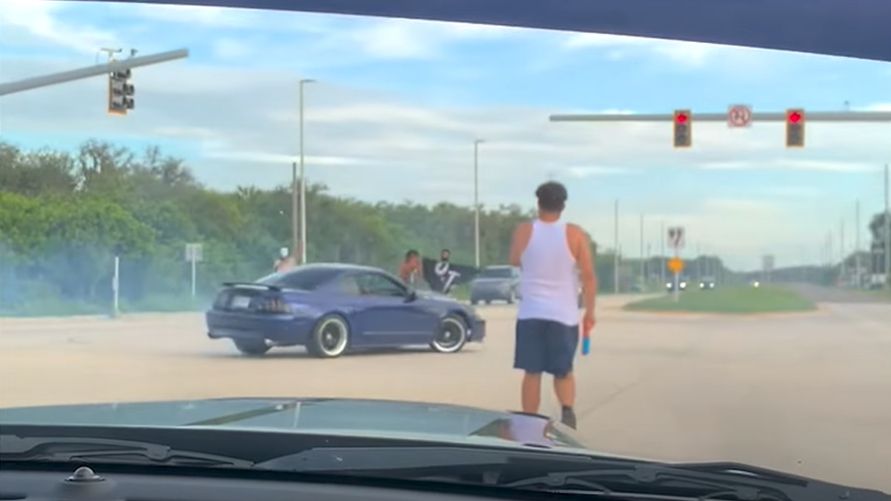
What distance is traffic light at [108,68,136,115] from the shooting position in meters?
10.8

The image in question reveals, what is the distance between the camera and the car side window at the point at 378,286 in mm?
15297

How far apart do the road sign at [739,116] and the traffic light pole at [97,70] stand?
4.59 metres

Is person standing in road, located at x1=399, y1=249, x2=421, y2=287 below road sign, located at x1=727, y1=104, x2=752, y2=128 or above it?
below

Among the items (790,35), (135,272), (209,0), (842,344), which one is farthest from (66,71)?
(842,344)

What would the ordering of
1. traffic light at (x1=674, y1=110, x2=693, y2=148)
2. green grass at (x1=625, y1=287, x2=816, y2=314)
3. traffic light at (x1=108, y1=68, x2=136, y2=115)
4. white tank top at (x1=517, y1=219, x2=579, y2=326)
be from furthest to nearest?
1. green grass at (x1=625, y1=287, x2=816, y2=314)
2. traffic light at (x1=108, y1=68, x2=136, y2=115)
3. traffic light at (x1=674, y1=110, x2=693, y2=148)
4. white tank top at (x1=517, y1=219, x2=579, y2=326)

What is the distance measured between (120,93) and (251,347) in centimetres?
459

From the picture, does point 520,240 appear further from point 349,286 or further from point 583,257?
point 349,286

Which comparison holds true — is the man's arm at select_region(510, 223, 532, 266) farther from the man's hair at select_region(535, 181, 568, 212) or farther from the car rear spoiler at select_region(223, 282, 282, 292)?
the car rear spoiler at select_region(223, 282, 282, 292)

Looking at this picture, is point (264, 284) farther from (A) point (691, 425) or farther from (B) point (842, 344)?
(B) point (842, 344)

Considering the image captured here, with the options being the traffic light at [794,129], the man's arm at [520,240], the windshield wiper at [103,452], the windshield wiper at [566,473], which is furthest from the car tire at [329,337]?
the windshield wiper at [566,473]

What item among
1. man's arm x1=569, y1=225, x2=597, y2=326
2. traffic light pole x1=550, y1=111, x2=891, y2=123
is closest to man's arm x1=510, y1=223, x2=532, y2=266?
man's arm x1=569, y1=225, x2=597, y2=326

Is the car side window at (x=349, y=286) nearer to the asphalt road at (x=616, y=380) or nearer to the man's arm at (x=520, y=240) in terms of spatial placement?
the asphalt road at (x=616, y=380)

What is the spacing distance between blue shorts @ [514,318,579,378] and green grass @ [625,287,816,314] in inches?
809

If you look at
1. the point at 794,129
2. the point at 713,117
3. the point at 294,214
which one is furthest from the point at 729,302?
the point at 713,117
